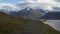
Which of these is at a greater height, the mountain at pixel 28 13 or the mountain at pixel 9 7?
the mountain at pixel 9 7

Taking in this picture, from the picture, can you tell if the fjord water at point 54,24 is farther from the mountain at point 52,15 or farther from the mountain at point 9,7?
the mountain at point 9,7

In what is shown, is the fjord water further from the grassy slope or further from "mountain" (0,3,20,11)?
"mountain" (0,3,20,11)

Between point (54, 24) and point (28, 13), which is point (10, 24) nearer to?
point (28, 13)

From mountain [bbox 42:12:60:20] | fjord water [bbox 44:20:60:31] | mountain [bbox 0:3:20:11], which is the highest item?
mountain [bbox 0:3:20:11]

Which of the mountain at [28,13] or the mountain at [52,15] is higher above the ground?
the mountain at [28,13]

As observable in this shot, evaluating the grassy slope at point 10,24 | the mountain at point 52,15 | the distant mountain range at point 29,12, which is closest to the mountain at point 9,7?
the distant mountain range at point 29,12

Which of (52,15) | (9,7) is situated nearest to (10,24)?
(9,7)

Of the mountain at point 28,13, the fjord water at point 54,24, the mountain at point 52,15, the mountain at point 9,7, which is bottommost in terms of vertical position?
the fjord water at point 54,24

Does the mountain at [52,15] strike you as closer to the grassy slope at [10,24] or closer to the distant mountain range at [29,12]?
the distant mountain range at [29,12]

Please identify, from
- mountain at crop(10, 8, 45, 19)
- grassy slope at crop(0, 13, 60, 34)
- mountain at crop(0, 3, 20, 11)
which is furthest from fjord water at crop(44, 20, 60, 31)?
mountain at crop(0, 3, 20, 11)

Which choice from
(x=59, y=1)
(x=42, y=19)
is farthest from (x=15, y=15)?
(x=59, y=1)

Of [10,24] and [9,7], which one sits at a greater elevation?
[9,7]
